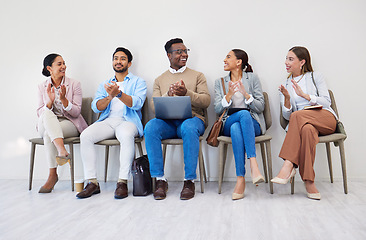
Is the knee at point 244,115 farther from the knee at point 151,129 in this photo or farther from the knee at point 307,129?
the knee at point 151,129

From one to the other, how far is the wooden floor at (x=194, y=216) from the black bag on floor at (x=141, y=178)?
75 millimetres

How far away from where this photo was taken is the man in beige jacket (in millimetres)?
2619

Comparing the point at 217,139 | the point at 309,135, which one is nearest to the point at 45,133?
the point at 217,139

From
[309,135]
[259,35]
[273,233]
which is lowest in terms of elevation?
[273,233]

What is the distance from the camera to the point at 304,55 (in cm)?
283

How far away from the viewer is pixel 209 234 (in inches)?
69.4

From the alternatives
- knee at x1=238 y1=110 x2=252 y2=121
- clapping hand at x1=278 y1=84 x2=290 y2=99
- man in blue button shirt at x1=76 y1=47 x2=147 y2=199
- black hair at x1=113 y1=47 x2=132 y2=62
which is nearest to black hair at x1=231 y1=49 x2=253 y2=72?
clapping hand at x1=278 y1=84 x2=290 y2=99

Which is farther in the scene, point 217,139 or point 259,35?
point 259,35

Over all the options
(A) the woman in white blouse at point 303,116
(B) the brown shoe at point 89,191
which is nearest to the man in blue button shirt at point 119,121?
(B) the brown shoe at point 89,191

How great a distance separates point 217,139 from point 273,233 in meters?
1.07

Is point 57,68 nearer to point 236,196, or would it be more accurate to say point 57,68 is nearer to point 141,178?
point 141,178

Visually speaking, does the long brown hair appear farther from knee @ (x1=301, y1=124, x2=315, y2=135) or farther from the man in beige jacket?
the man in beige jacket

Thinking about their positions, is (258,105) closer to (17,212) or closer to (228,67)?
(228,67)

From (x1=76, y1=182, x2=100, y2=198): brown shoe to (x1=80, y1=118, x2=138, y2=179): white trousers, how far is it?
82 mm
